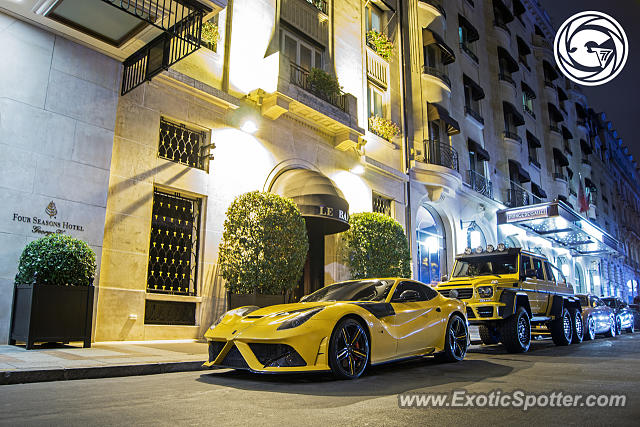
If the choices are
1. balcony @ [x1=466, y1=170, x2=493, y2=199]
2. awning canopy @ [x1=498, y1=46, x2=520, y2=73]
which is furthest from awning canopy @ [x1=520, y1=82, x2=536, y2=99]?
balcony @ [x1=466, y1=170, x2=493, y2=199]

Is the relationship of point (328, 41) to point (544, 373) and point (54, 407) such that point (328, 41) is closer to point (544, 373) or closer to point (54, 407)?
point (544, 373)

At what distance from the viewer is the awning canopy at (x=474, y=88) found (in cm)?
2681

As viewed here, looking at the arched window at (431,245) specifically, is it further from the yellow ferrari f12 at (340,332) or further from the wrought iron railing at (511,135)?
the yellow ferrari f12 at (340,332)

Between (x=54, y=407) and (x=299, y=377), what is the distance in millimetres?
3088

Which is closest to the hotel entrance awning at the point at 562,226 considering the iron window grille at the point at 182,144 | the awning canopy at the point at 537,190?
the awning canopy at the point at 537,190

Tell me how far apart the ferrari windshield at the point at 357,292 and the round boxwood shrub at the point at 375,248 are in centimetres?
760

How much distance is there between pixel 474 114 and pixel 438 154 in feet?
18.8

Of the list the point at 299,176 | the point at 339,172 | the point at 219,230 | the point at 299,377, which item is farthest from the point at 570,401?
the point at 339,172

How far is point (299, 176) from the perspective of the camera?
1505 cm

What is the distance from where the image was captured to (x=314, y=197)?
14.1 m

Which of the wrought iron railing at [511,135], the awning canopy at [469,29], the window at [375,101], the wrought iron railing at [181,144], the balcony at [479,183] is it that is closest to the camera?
the wrought iron railing at [181,144]

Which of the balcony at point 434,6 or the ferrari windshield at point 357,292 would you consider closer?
the ferrari windshield at point 357,292

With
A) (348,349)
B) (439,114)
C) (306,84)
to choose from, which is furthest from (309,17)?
(348,349)

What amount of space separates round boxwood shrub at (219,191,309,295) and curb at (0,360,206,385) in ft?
13.9
